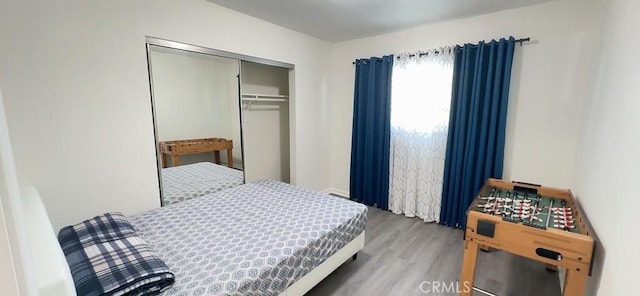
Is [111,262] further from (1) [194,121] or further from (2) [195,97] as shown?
(2) [195,97]

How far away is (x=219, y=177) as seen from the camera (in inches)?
115

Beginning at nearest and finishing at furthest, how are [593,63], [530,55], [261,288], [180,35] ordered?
[261,288]
[593,63]
[180,35]
[530,55]

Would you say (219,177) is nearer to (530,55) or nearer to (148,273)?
(148,273)

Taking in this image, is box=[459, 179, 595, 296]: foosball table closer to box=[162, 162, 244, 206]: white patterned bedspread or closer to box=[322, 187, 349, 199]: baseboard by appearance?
box=[322, 187, 349, 199]: baseboard

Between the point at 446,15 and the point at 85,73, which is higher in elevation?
the point at 446,15

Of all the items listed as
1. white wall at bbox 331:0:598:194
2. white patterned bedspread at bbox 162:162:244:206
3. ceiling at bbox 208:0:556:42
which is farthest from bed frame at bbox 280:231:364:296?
ceiling at bbox 208:0:556:42

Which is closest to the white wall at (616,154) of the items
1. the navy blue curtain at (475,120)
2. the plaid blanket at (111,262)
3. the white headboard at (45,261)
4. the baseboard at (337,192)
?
the navy blue curtain at (475,120)

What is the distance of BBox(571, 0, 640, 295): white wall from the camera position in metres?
1.08

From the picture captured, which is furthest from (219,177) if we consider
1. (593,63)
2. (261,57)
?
(593,63)

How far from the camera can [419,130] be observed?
327cm

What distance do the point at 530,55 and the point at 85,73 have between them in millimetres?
3790

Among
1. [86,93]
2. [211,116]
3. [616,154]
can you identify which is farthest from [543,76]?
[86,93]

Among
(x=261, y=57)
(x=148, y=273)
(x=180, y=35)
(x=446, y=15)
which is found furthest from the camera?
(x=261, y=57)

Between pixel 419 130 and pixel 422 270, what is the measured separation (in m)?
1.65
